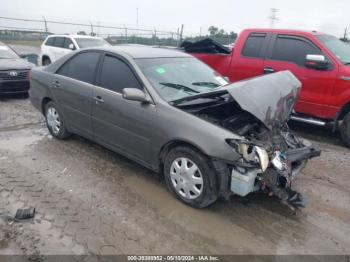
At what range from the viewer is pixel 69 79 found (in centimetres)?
504

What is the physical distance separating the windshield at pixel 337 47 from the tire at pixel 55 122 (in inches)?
190

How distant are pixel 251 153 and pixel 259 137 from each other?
41 cm

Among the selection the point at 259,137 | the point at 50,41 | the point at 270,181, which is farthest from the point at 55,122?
the point at 50,41

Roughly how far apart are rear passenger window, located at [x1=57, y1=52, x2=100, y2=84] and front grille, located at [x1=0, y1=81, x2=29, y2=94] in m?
3.93

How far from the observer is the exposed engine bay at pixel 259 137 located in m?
3.27

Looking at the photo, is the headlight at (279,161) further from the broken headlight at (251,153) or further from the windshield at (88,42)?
the windshield at (88,42)

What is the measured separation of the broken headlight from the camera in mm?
3223

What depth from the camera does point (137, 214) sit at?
353cm

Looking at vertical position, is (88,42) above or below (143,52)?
below

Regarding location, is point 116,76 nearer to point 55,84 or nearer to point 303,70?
point 55,84

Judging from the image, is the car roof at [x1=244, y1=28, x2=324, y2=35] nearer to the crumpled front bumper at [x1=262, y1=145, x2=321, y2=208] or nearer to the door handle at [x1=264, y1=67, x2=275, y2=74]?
the door handle at [x1=264, y1=67, x2=275, y2=74]

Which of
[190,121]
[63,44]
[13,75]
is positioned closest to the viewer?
[190,121]

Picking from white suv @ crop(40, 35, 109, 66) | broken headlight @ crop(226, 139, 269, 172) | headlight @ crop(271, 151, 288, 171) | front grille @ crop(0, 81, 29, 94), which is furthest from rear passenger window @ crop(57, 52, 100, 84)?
white suv @ crop(40, 35, 109, 66)

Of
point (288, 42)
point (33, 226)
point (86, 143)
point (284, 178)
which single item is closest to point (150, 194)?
point (33, 226)
